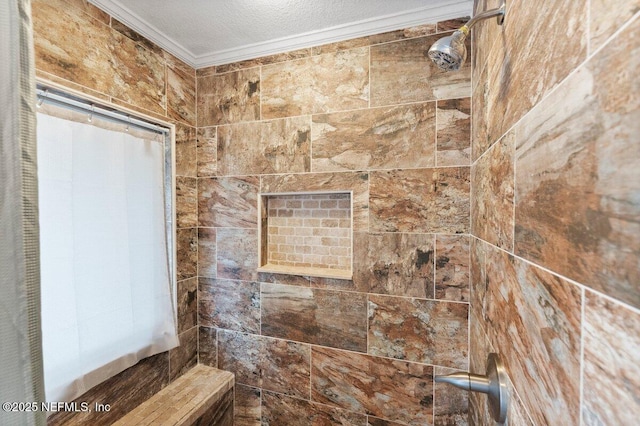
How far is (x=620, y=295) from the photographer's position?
11.3 inches

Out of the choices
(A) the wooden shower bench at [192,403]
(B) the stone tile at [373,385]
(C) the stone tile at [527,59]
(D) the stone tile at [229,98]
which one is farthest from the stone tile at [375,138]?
(A) the wooden shower bench at [192,403]

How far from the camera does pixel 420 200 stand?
130 cm

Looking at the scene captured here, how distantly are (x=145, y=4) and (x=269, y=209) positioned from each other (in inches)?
47.5

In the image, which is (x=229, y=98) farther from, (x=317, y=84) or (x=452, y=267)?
(x=452, y=267)

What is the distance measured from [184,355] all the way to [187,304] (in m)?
0.32

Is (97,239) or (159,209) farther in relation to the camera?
(159,209)

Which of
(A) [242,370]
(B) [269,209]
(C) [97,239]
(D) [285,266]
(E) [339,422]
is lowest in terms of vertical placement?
(E) [339,422]

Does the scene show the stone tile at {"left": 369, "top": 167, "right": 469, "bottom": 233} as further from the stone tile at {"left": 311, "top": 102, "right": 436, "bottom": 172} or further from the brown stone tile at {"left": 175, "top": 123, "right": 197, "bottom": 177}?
the brown stone tile at {"left": 175, "top": 123, "right": 197, "bottom": 177}

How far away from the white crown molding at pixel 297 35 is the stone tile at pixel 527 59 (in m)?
0.45

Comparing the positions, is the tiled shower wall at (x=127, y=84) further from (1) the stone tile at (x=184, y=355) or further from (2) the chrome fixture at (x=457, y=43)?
(2) the chrome fixture at (x=457, y=43)

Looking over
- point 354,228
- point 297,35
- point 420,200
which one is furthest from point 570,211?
point 297,35

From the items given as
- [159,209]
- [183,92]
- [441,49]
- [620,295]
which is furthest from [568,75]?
[183,92]

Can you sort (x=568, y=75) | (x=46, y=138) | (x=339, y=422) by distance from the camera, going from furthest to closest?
(x=339, y=422)
(x=46, y=138)
(x=568, y=75)

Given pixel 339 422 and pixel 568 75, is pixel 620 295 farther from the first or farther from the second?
pixel 339 422
